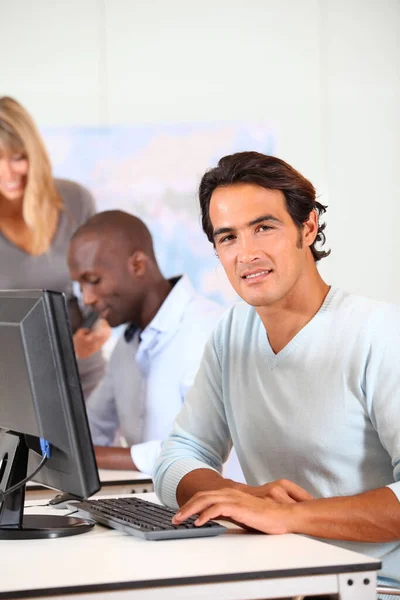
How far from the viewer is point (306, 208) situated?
2.07m

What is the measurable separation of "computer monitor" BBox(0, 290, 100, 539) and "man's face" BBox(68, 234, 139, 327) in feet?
8.29

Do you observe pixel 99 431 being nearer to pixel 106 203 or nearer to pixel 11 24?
pixel 106 203

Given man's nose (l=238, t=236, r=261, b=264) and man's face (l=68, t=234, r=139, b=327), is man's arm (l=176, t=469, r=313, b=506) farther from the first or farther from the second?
man's face (l=68, t=234, r=139, b=327)

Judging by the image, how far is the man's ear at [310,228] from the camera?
2.09 metres

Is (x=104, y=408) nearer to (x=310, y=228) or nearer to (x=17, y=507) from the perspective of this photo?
(x=310, y=228)

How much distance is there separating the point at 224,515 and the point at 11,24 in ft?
10.8

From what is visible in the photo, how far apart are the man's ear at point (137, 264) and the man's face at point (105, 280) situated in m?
0.02

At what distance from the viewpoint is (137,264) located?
13.8 feet

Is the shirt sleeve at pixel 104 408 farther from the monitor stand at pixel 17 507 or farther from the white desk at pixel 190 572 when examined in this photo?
the white desk at pixel 190 572

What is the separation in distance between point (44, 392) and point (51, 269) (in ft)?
8.88

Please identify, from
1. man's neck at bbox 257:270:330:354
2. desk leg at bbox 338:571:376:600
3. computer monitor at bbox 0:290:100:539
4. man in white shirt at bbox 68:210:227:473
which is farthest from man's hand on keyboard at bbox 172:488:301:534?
man in white shirt at bbox 68:210:227:473

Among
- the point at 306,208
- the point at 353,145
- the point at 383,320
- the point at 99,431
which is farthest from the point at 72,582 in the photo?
the point at 353,145

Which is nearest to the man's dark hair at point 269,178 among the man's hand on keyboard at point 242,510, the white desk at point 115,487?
the man's hand on keyboard at point 242,510

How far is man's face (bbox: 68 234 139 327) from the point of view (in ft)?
13.7
